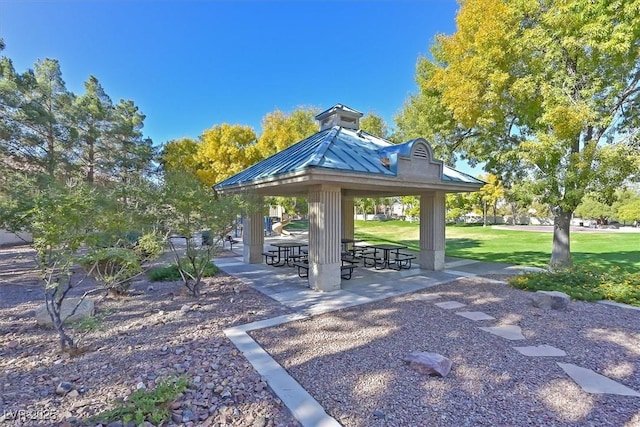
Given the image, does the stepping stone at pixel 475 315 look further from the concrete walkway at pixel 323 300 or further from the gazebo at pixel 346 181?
the gazebo at pixel 346 181

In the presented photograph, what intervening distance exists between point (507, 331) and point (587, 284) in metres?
3.97

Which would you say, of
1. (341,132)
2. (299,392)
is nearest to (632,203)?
(341,132)

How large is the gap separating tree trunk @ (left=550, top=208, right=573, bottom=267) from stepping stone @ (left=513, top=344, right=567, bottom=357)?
6654 mm

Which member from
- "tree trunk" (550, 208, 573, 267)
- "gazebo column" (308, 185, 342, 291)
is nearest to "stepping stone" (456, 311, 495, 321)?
"gazebo column" (308, 185, 342, 291)

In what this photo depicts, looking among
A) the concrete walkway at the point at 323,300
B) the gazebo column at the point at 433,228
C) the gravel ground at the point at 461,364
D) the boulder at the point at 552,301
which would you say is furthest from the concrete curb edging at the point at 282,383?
the gazebo column at the point at 433,228

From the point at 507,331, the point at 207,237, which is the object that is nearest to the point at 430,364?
the point at 507,331

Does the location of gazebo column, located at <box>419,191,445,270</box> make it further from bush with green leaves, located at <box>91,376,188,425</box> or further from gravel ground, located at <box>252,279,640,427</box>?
bush with green leaves, located at <box>91,376,188,425</box>

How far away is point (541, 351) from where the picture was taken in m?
4.07

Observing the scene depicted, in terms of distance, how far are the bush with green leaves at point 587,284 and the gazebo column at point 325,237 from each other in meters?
4.63

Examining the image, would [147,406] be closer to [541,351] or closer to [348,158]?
[541,351]

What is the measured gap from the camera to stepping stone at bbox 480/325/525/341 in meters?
4.55

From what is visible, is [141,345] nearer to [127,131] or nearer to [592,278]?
[592,278]

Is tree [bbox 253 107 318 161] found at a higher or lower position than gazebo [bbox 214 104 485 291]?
higher

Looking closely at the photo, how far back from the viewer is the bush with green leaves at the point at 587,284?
6355 millimetres
